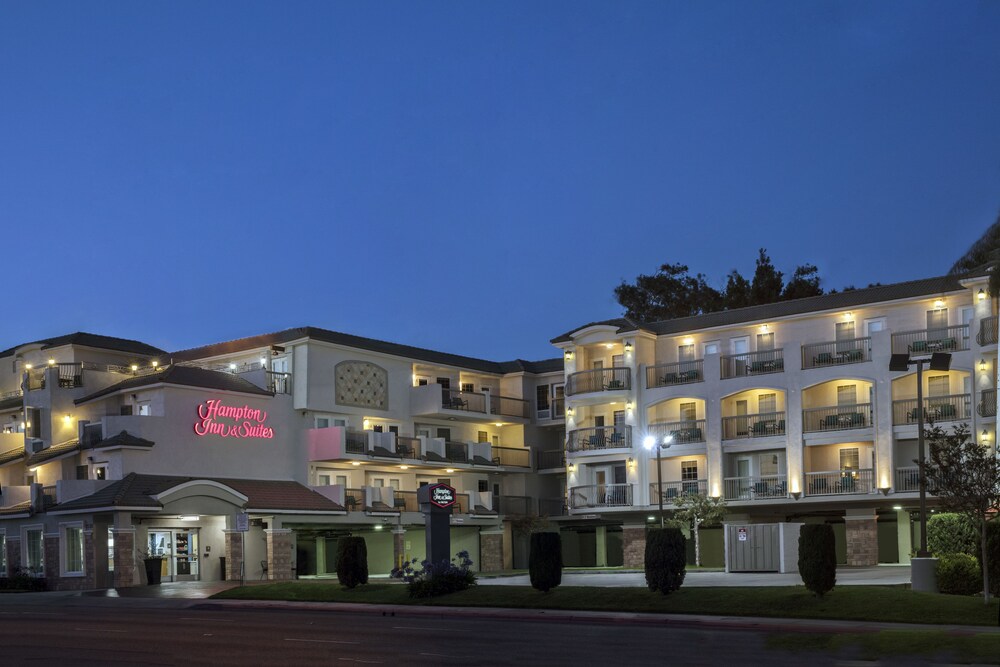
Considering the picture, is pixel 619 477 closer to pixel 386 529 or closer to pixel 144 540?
pixel 386 529

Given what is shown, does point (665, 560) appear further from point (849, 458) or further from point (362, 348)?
point (362, 348)

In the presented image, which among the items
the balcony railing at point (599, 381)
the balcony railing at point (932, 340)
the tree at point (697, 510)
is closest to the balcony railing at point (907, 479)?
the balcony railing at point (932, 340)

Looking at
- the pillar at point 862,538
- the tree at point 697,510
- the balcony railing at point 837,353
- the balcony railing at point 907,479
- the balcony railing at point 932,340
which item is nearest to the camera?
the balcony railing at point 907,479

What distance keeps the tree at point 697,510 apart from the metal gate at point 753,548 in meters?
8.92

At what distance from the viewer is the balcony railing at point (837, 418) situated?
50875 millimetres

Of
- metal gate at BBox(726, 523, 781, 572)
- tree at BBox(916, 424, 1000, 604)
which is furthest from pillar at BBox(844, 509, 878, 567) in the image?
tree at BBox(916, 424, 1000, 604)

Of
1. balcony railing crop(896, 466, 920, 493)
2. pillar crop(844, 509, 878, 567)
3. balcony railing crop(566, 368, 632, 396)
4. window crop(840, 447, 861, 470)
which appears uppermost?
balcony railing crop(566, 368, 632, 396)

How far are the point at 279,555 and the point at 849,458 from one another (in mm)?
25484

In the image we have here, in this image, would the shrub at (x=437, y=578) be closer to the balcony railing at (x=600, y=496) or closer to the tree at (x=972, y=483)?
the tree at (x=972, y=483)

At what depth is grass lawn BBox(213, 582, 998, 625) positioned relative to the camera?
23.9 metres

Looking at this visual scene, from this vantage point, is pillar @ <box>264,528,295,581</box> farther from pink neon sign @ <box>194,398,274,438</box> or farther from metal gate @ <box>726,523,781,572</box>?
metal gate @ <box>726,523,781,572</box>

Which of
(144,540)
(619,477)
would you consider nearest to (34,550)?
(144,540)

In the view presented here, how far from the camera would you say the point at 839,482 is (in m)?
50.6

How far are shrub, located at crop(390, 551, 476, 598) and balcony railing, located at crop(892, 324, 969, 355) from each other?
82.0 ft
